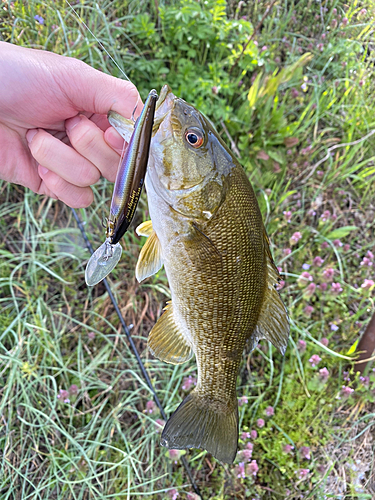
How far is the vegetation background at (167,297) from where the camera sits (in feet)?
7.27

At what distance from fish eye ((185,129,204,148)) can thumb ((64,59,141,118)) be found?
0.98ft

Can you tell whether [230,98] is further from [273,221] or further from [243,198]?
[243,198]

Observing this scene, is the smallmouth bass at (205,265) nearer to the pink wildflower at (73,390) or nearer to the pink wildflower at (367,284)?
the pink wildflower at (73,390)

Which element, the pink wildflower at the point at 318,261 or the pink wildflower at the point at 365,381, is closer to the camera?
the pink wildflower at the point at 365,381

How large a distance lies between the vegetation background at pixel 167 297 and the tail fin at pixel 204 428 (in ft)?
2.75

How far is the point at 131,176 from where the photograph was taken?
103 cm

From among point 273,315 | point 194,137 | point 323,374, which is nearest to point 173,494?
point 323,374

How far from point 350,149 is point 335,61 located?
92 centimetres

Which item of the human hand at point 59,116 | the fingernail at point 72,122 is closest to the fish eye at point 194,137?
the human hand at point 59,116

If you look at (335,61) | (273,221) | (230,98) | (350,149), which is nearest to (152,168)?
(273,221)

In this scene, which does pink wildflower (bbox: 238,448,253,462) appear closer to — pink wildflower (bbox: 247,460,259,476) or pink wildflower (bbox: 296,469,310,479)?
pink wildflower (bbox: 247,460,259,476)

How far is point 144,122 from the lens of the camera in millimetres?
1035

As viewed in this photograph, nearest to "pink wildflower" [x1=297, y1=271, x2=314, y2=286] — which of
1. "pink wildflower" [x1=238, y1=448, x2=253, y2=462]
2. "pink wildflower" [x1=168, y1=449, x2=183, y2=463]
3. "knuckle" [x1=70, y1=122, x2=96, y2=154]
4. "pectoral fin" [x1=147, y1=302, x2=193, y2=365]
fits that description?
"pink wildflower" [x1=238, y1=448, x2=253, y2=462]

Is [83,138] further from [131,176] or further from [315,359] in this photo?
[315,359]
